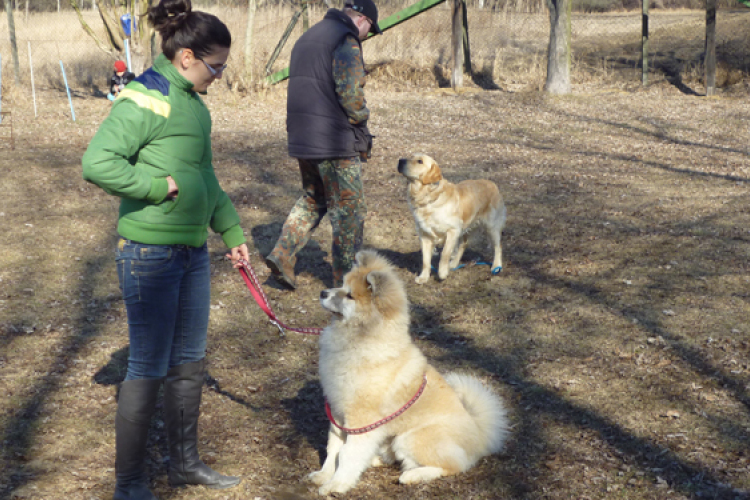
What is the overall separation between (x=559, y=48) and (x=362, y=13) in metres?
11.5

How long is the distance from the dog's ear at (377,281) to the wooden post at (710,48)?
1509 cm

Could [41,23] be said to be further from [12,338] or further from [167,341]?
[167,341]

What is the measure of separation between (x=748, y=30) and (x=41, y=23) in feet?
73.4

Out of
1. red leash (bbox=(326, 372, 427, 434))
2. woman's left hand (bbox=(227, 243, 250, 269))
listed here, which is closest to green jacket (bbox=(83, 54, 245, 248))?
woman's left hand (bbox=(227, 243, 250, 269))

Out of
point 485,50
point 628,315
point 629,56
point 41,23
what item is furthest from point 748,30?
point 41,23

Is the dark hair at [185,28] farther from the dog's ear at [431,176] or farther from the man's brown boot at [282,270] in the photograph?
the dog's ear at [431,176]

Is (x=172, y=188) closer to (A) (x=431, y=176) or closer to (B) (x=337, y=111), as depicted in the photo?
(B) (x=337, y=111)

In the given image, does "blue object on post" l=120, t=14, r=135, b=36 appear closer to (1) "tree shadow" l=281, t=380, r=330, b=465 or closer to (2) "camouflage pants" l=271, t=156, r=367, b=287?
(2) "camouflage pants" l=271, t=156, r=367, b=287

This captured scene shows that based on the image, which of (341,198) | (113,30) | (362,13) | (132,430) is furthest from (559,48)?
(132,430)

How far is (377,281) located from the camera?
10.9ft

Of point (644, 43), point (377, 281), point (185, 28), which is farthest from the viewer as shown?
point (644, 43)

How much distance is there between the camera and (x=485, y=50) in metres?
19.4

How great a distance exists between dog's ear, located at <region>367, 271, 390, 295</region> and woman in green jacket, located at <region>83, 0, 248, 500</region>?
2.72ft

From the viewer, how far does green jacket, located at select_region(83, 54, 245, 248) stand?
252 cm
